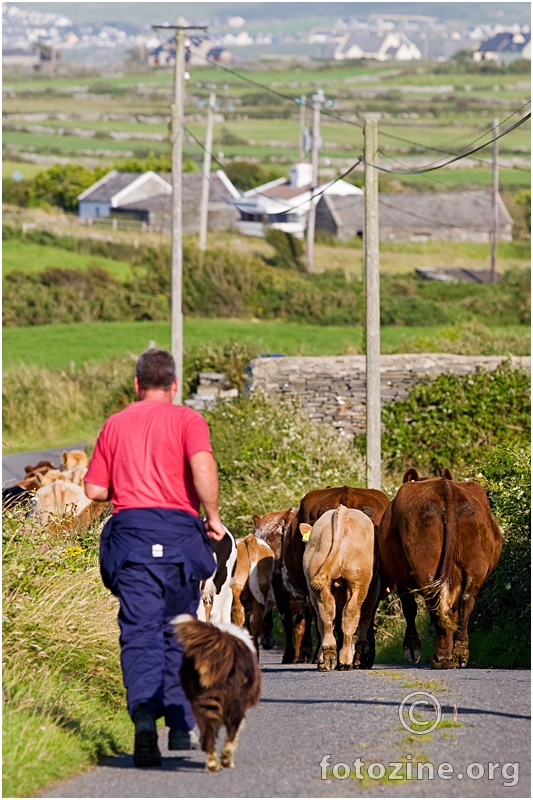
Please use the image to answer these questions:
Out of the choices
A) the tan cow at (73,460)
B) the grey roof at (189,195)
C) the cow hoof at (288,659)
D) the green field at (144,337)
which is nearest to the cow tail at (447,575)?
the cow hoof at (288,659)

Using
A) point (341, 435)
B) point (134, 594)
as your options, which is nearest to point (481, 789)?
point (134, 594)

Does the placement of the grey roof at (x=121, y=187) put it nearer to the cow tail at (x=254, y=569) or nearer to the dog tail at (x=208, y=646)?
the cow tail at (x=254, y=569)

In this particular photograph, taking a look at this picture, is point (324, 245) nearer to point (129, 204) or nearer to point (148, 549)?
point (129, 204)

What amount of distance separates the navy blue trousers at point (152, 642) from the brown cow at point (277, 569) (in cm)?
589

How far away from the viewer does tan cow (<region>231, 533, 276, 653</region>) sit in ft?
45.7

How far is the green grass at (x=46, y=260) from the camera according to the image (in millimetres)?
69062

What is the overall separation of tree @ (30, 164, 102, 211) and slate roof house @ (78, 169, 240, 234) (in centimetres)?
162

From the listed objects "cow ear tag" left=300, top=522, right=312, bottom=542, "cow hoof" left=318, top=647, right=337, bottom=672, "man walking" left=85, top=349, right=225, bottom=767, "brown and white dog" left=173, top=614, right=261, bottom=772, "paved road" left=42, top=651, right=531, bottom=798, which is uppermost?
"man walking" left=85, top=349, right=225, bottom=767

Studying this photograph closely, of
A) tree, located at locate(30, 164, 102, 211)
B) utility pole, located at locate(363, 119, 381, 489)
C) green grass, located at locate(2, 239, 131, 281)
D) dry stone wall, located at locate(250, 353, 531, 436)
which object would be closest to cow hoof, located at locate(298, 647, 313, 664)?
utility pole, located at locate(363, 119, 381, 489)

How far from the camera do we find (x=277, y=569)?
46.3ft

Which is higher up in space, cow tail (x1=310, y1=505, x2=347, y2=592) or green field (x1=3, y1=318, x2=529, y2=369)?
cow tail (x1=310, y1=505, x2=347, y2=592)

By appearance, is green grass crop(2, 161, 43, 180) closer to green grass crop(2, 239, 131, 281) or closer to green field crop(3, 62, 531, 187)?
green field crop(3, 62, 531, 187)

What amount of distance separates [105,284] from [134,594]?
2207 inches

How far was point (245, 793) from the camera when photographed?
7137mm
